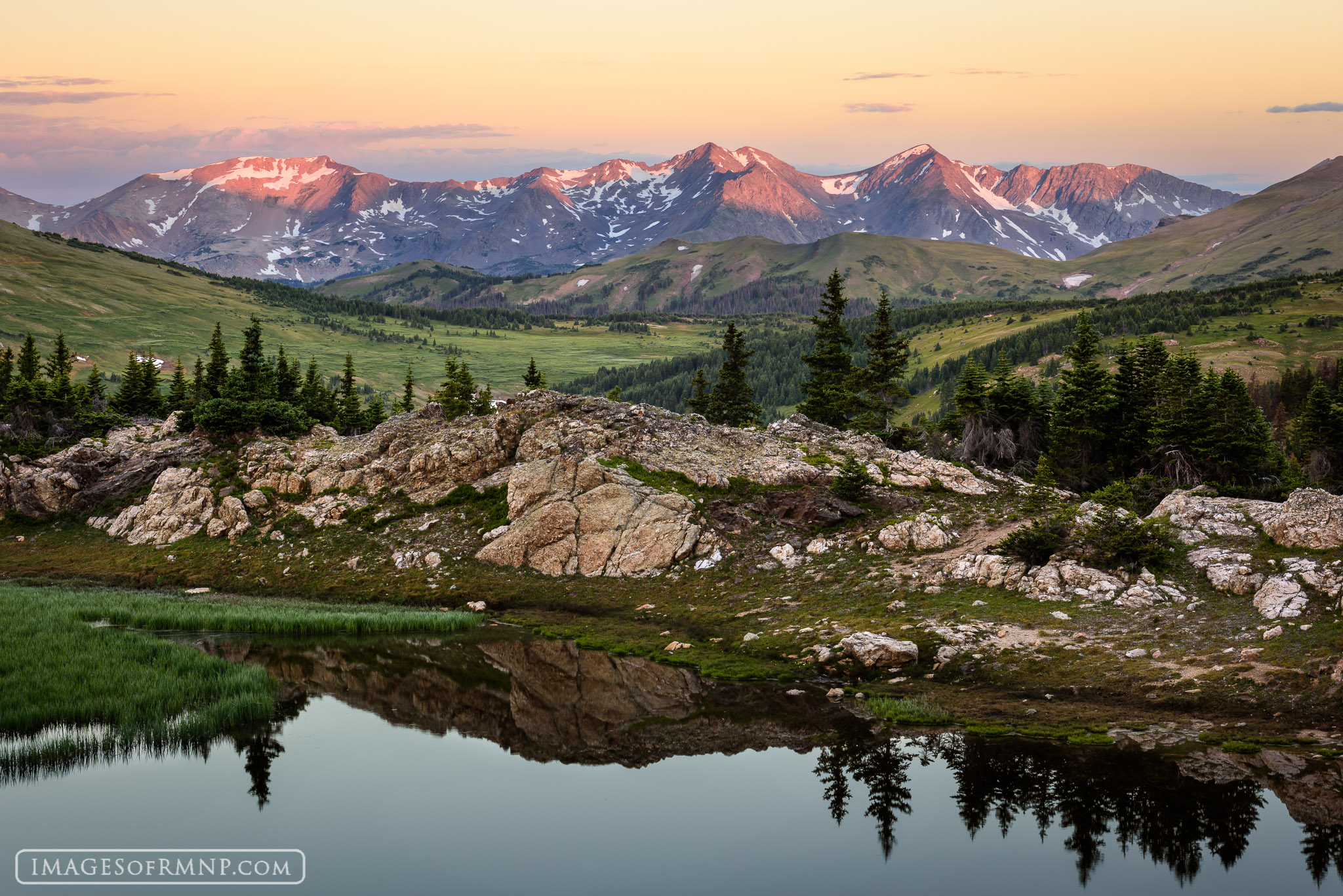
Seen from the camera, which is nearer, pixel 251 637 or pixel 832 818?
pixel 832 818

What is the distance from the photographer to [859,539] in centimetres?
4909

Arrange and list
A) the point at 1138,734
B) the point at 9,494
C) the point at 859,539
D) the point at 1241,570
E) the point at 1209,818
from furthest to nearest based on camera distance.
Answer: the point at 9,494 → the point at 859,539 → the point at 1241,570 → the point at 1138,734 → the point at 1209,818

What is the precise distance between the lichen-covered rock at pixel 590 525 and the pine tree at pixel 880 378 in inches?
1154

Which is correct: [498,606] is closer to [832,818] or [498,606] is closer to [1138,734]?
[832,818]

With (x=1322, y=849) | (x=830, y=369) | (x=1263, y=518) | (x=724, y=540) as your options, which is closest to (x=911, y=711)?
(x=1322, y=849)

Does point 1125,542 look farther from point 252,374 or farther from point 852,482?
point 252,374

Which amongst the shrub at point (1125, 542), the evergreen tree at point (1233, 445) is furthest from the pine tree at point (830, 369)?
the shrub at point (1125, 542)

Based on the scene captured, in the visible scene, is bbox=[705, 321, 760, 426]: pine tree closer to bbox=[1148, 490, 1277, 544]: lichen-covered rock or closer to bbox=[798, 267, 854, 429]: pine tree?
bbox=[798, 267, 854, 429]: pine tree

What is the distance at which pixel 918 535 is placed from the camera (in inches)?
1876

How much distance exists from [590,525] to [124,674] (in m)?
27.4

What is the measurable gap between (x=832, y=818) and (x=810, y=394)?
63256 mm

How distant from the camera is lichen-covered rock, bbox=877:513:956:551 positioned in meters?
47.1

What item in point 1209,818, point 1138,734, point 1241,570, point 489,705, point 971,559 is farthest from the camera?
point 971,559

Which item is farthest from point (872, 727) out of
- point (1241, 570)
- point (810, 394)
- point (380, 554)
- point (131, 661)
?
point (810, 394)
